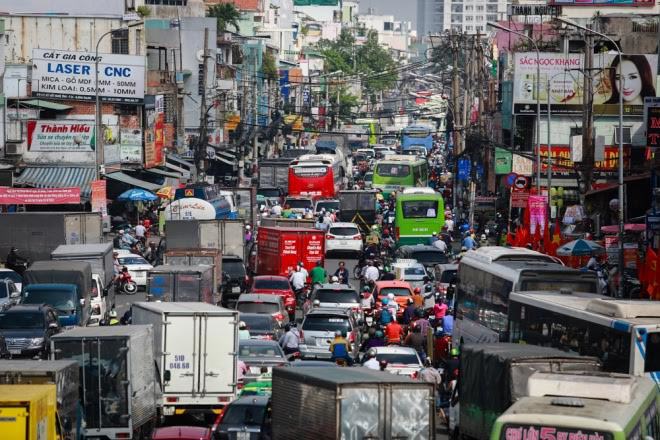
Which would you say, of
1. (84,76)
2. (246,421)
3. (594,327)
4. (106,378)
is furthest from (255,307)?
(84,76)

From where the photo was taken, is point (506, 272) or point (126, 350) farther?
point (506, 272)

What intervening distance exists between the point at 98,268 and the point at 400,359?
48.1 ft

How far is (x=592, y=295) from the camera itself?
87.7ft

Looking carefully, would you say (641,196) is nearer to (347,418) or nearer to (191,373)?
(191,373)

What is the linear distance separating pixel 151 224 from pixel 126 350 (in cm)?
4130

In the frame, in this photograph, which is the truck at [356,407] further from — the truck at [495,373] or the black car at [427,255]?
the black car at [427,255]

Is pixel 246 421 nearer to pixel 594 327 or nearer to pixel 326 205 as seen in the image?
pixel 594 327

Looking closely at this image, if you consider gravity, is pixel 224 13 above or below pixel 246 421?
above

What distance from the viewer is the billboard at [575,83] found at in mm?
68750

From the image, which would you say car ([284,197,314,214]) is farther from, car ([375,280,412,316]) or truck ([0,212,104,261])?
car ([375,280,412,316])

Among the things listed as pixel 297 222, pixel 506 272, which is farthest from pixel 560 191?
A: pixel 506 272

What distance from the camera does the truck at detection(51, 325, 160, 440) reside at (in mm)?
22562

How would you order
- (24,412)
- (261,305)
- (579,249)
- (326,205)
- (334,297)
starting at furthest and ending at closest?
1. (326,205)
2. (579,249)
3. (334,297)
4. (261,305)
5. (24,412)

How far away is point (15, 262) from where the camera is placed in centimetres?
4716
